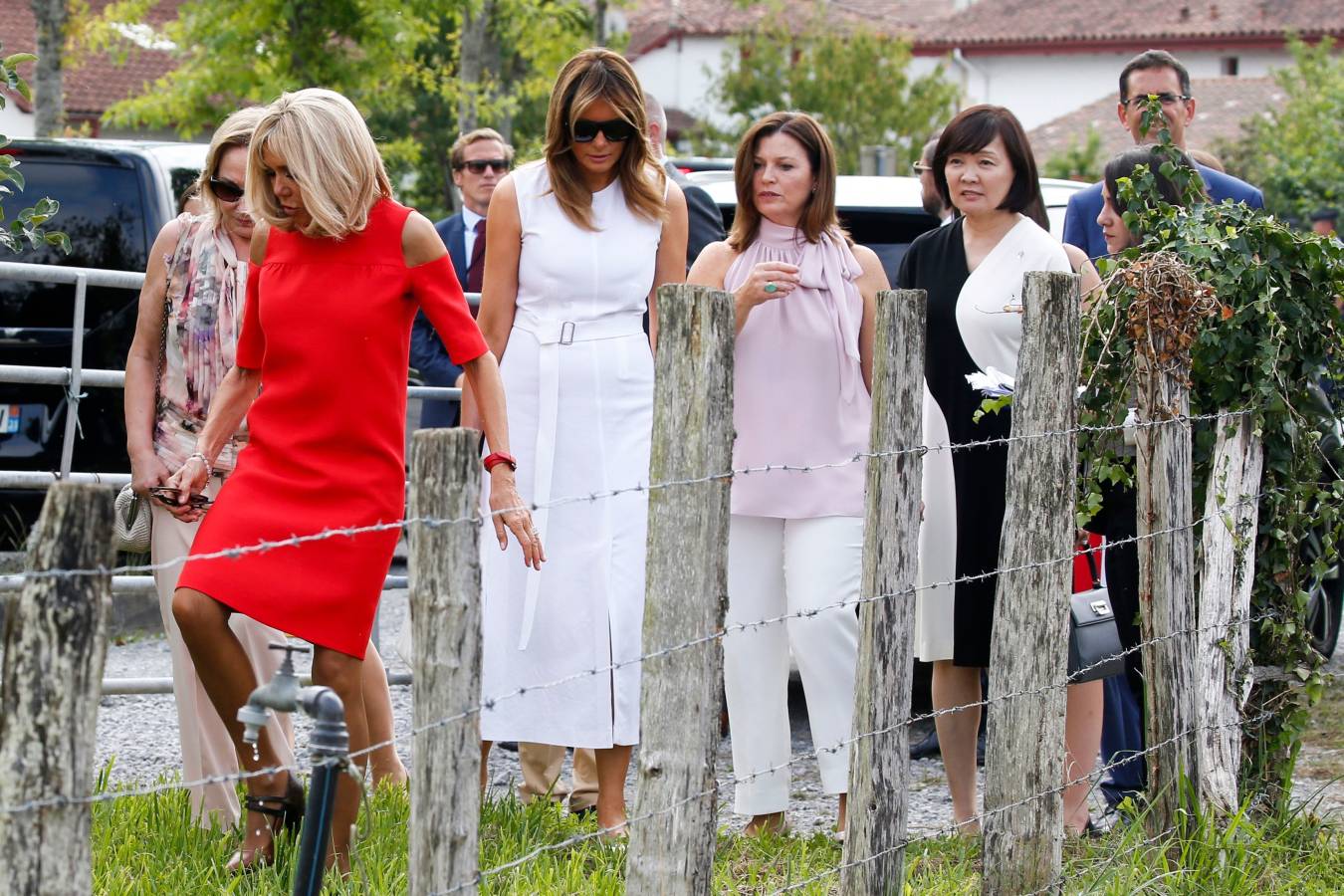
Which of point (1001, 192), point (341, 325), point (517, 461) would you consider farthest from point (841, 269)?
point (341, 325)

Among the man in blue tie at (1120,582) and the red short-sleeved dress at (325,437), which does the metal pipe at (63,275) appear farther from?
the man in blue tie at (1120,582)

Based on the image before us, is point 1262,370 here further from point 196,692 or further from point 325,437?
point 196,692

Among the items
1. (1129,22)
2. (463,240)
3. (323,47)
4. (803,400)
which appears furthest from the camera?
(1129,22)

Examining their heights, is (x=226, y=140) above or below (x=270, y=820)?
above

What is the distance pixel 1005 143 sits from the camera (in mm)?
5227

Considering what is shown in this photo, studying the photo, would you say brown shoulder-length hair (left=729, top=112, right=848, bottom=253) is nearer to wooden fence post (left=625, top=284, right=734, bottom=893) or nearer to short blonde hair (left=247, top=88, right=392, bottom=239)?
short blonde hair (left=247, top=88, right=392, bottom=239)

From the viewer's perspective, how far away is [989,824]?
167 inches

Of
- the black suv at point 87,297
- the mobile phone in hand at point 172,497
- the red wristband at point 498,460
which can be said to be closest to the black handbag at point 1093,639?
the red wristband at point 498,460

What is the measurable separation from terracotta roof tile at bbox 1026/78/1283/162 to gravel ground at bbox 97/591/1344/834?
39647mm

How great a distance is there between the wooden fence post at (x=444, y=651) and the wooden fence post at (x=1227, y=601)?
100 inches

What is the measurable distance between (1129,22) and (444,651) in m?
56.4

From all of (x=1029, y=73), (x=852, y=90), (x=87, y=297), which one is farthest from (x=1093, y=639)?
(x=1029, y=73)

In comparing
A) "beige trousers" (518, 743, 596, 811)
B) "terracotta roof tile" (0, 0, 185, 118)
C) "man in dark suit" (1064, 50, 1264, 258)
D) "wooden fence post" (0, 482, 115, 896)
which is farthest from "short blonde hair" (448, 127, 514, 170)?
"terracotta roof tile" (0, 0, 185, 118)

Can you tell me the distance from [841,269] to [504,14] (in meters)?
13.8
